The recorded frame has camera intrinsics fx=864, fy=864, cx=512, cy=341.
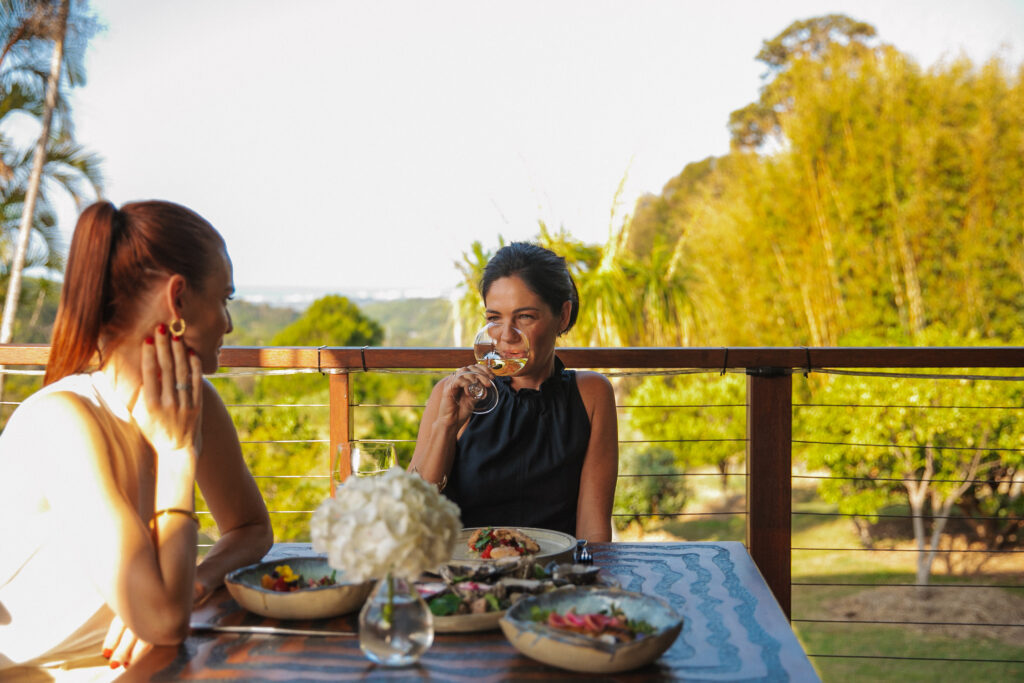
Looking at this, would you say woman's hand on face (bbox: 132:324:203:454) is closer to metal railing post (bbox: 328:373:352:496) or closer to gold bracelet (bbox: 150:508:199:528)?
gold bracelet (bbox: 150:508:199:528)

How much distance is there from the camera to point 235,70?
21.7 m

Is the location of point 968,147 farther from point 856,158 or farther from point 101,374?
point 101,374

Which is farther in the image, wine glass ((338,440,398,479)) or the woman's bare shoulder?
the woman's bare shoulder

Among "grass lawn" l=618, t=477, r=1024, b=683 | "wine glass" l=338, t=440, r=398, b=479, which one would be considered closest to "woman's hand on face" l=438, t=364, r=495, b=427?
"wine glass" l=338, t=440, r=398, b=479

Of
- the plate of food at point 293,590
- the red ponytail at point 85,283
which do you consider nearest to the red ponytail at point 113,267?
the red ponytail at point 85,283

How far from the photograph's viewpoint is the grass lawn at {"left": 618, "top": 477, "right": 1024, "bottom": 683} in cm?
529

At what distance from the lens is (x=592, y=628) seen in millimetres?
1067

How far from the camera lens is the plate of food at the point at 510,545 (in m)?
1.43

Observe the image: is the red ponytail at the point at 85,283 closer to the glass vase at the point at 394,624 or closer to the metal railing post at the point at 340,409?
the glass vase at the point at 394,624

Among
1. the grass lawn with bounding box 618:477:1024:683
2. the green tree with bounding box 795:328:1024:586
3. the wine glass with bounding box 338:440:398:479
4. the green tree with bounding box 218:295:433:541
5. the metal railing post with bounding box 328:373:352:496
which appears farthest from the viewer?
the green tree with bounding box 218:295:433:541

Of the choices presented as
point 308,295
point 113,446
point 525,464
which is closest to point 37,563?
point 113,446

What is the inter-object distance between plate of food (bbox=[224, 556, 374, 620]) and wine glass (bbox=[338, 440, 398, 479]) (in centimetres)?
16

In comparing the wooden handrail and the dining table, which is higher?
the wooden handrail

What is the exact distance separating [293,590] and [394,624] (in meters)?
0.31
